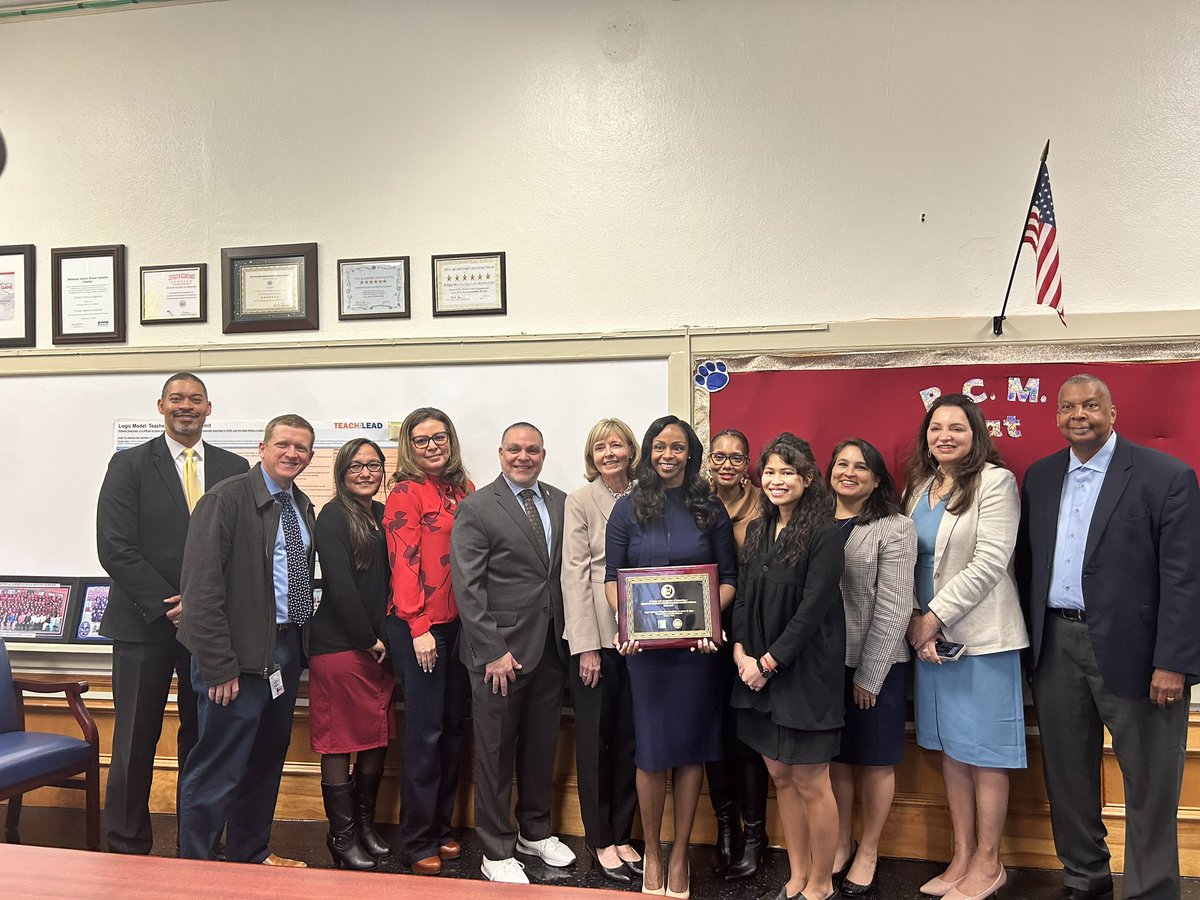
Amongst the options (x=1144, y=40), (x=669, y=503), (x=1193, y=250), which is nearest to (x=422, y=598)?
(x=669, y=503)

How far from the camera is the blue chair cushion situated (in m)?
3.10

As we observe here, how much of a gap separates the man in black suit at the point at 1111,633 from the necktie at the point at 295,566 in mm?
2545

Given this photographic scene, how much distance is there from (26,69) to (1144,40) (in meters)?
4.92

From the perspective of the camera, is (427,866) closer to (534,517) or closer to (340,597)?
(340,597)

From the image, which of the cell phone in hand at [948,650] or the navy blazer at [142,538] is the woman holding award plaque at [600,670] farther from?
the navy blazer at [142,538]

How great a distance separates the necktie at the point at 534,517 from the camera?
3137 millimetres

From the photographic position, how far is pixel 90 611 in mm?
3811

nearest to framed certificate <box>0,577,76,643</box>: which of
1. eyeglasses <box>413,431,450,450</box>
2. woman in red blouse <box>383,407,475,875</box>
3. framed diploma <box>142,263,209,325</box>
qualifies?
framed diploma <box>142,263,209,325</box>

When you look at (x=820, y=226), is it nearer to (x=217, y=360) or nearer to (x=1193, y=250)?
(x=1193, y=250)

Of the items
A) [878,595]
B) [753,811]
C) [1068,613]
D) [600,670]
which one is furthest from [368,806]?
[1068,613]

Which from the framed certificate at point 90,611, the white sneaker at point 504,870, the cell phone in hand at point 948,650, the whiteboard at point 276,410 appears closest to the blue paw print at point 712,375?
the whiteboard at point 276,410

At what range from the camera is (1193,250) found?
3.27 metres

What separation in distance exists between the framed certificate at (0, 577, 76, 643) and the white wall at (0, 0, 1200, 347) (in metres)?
1.13

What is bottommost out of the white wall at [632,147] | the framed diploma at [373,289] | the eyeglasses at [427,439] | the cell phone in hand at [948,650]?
the cell phone in hand at [948,650]
